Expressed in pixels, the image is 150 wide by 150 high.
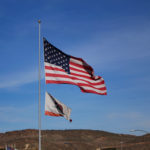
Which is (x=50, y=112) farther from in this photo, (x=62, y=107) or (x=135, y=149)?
(x=135, y=149)

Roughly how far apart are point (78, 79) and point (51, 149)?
95.3 metres

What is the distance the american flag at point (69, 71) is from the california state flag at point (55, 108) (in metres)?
1.09

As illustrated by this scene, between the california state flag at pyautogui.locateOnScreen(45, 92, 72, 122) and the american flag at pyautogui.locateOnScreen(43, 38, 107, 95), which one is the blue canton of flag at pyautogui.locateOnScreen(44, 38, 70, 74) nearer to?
the american flag at pyautogui.locateOnScreen(43, 38, 107, 95)

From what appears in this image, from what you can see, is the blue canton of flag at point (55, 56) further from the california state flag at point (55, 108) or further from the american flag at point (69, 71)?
the california state flag at point (55, 108)

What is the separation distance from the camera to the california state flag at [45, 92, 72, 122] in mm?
18453

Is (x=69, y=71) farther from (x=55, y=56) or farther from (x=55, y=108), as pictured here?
(x=55, y=108)

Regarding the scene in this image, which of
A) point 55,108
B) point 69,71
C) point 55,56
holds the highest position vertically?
point 55,56

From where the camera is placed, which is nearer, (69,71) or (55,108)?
(55,108)

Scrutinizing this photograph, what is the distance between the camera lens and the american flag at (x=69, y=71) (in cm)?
1933

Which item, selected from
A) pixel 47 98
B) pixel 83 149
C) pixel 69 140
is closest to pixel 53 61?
pixel 47 98

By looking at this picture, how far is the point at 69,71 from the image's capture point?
20.0 m

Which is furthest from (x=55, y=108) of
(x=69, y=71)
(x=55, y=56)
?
(x=55, y=56)

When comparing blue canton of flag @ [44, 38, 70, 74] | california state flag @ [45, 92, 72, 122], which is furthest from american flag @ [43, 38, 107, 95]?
california state flag @ [45, 92, 72, 122]

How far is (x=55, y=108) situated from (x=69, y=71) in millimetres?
2742
